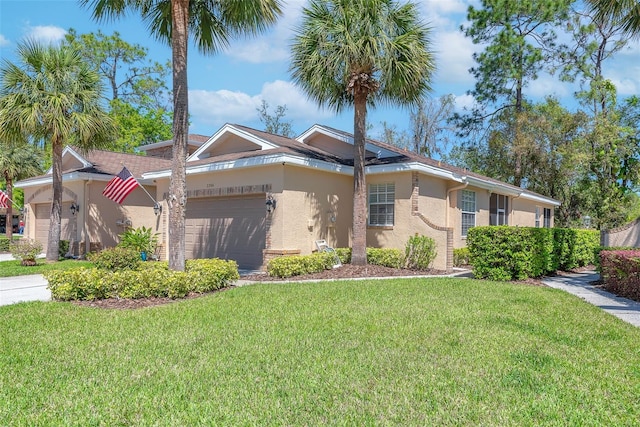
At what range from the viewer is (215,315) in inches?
270

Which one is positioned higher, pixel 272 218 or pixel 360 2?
pixel 360 2

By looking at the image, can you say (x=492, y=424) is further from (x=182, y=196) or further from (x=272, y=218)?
(x=272, y=218)

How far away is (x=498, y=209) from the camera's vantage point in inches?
764

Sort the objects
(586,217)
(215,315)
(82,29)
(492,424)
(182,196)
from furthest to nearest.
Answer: (82,29)
(586,217)
(182,196)
(215,315)
(492,424)

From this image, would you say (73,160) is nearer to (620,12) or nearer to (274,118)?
(620,12)

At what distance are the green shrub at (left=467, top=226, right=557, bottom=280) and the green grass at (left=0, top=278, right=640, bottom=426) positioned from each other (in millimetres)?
3391

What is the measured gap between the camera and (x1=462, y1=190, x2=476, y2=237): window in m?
16.7

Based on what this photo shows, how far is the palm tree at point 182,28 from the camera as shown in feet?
31.0

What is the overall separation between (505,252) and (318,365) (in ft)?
26.5

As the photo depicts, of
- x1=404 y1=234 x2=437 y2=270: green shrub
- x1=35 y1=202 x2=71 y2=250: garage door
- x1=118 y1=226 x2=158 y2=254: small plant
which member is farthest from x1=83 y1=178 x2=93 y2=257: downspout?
x1=404 y1=234 x2=437 y2=270: green shrub

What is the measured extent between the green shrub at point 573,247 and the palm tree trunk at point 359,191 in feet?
18.0

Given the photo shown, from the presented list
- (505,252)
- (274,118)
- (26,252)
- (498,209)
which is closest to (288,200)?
(505,252)

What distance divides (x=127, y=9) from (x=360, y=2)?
19.4 ft

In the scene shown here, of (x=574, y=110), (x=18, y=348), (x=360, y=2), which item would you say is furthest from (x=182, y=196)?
(x=574, y=110)
